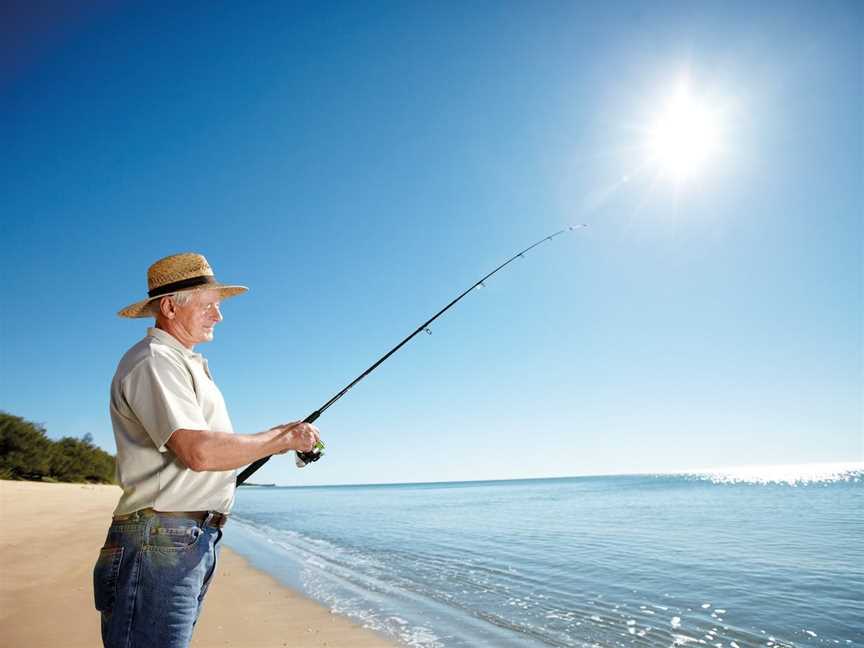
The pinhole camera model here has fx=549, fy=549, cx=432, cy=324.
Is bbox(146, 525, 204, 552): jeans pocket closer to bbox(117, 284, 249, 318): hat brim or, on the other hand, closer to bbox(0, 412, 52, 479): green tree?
bbox(117, 284, 249, 318): hat brim

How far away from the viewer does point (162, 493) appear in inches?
80.8

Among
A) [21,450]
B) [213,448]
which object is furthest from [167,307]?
[21,450]

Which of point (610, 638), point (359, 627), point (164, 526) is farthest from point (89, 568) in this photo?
point (164, 526)

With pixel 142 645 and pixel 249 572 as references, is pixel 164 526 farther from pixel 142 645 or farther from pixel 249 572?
pixel 249 572

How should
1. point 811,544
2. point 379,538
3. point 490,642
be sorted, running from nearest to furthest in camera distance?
point 490,642 < point 811,544 < point 379,538

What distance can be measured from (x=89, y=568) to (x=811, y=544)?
52.8 ft

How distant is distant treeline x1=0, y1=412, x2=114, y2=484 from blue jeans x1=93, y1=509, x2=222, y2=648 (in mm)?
30875

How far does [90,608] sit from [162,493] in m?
5.61

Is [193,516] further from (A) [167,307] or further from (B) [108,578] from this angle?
(A) [167,307]

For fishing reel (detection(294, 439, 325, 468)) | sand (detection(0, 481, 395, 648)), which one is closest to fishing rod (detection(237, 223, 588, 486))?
fishing reel (detection(294, 439, 325, 468))

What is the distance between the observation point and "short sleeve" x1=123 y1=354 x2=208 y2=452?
198cm

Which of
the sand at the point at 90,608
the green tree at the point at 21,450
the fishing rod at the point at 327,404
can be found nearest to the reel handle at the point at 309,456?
the fishing rod at the point at 327,404

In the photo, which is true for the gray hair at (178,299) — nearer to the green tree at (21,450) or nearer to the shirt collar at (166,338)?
the shirt collar at (166,338)

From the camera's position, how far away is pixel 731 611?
7582 mm
